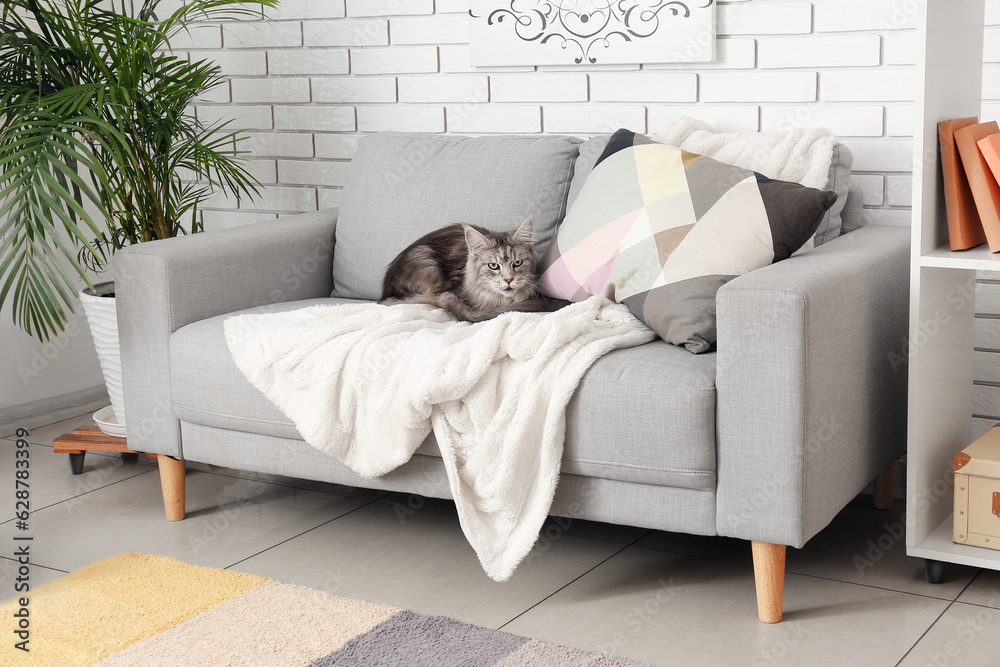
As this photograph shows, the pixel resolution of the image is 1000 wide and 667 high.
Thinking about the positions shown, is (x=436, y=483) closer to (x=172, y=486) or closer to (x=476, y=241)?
(x=476, y=241)

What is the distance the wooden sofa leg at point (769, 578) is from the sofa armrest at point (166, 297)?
128 cm

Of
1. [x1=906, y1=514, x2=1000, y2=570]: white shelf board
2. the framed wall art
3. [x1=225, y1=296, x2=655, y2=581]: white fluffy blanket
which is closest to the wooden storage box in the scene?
[x1=906, y1=514, x2=1000, y2=570]: white shelf board

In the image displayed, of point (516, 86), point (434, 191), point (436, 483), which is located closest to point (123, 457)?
point (434, 191)

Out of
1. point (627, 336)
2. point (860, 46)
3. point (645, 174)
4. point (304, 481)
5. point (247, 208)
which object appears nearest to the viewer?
point (627, 336)

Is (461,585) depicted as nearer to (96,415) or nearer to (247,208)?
(96,415)

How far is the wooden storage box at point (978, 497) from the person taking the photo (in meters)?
1.83

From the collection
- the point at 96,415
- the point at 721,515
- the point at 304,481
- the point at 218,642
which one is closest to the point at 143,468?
the point at 96,415

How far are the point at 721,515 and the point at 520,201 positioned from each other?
3.16 ft

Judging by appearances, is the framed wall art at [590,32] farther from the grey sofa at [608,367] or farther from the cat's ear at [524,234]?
the cat's ear at [524,234]

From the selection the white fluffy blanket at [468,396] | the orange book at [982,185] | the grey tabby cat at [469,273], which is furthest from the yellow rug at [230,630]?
the orange book at [982,185]

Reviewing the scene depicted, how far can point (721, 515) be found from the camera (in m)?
1.74

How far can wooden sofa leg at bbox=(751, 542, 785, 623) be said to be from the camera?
5.67 ft

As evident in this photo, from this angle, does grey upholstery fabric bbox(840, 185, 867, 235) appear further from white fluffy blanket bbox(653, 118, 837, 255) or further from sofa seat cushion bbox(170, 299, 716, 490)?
sofa seat cushion bbox(170, 299, 716, 490)

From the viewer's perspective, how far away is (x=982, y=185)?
70.8 inches
